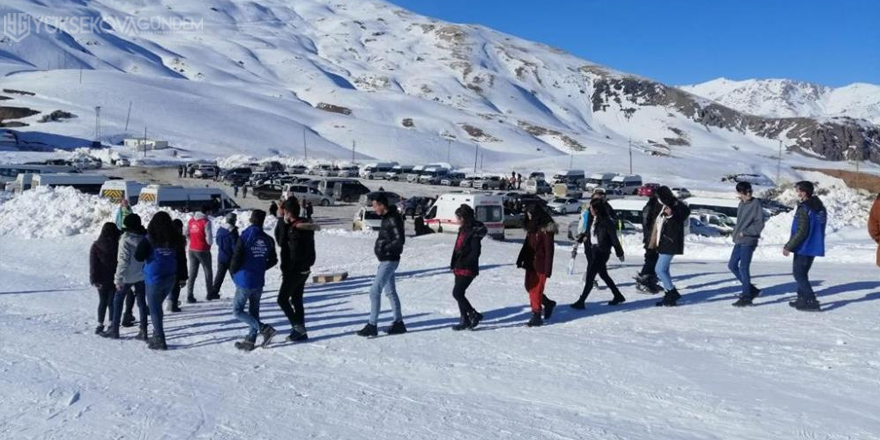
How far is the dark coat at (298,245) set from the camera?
7699mm

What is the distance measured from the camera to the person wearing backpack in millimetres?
7555

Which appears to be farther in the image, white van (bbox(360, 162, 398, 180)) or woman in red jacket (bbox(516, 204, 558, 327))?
white van (bbox(360, 162, 398, 180))

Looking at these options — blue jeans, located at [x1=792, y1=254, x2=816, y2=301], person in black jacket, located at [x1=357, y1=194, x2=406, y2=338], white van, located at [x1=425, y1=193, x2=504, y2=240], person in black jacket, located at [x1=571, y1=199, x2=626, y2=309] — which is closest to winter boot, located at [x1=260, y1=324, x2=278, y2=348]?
person in black jacket, located at [x1=357, y1=194, x2=406, y2=338]

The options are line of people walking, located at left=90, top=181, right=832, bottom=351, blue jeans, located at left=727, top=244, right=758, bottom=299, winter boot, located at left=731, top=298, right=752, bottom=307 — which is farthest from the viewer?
winter boot, located at left=731, top=298, right=752, bottom=307

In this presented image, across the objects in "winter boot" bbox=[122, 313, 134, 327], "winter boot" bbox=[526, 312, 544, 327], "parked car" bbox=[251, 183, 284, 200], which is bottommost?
"winter boot" bbox=[122, 313, 134, 327]

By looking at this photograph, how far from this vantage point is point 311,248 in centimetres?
789

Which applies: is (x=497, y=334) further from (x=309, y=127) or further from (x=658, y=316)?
(x=309, y=127)

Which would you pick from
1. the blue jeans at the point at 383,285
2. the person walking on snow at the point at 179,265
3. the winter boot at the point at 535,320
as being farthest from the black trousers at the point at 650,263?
the person walking on snow at the point at 179,265

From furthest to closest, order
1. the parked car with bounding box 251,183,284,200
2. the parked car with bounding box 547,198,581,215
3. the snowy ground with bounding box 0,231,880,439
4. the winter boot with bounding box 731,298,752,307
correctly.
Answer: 1. the parked car with bounding box 251,183,284,200
2. the parked car with bounding box 547,198,581,215
3. the winter boot with bounding box 731,298,752,307
4. the snowy ground with bounding box 0,231,880,439

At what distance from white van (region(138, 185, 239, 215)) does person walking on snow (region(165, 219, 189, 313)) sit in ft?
49.8

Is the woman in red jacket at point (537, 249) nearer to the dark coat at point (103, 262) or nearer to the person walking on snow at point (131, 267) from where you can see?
the person walking on snow at point (131, 267)

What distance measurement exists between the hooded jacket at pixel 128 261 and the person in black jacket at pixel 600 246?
5286 millimetres

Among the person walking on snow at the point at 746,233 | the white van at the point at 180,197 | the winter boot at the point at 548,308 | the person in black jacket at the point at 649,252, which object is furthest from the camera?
the white van at the point at 180,197

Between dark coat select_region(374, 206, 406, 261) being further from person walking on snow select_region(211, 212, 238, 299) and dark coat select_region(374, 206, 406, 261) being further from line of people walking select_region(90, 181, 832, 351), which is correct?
person walking on snow select_region(211, 212, 238, 299)
